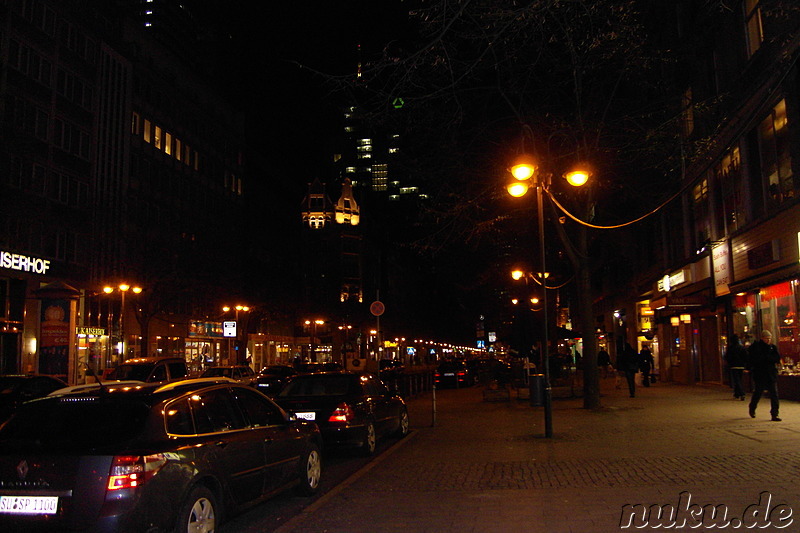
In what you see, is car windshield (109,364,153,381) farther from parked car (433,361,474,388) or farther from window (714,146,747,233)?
parked car (433,361,474,388)

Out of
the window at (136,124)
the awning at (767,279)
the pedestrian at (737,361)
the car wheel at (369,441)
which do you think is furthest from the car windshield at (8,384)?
the window at (136,124)

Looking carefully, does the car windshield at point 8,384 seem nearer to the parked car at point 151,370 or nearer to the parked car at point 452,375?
the parked car at point 151,370

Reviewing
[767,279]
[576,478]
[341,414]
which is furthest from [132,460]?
[767,279]

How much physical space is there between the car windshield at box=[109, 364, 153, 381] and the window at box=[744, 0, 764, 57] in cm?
2096

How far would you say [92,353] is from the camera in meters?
40.7

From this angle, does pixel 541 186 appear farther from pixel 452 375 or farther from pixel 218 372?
pixel 452 375

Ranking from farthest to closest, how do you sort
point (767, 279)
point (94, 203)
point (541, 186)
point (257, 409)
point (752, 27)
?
point (94, 203), point (752, 27), point (767, 279), point (541, 186), point (257, 409)

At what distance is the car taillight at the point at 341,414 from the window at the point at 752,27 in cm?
1598

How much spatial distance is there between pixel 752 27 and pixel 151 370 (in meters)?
21.3

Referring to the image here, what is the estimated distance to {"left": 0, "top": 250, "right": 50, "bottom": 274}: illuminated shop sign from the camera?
3135 cm

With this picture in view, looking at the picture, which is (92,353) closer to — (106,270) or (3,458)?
(106,270)

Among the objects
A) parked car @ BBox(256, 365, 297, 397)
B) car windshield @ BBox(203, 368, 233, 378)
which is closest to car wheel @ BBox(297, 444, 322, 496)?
parked car @ BBox(256, 365, 297, 397)

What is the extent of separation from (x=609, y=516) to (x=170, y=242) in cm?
3746

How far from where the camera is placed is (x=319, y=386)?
44.3ft
